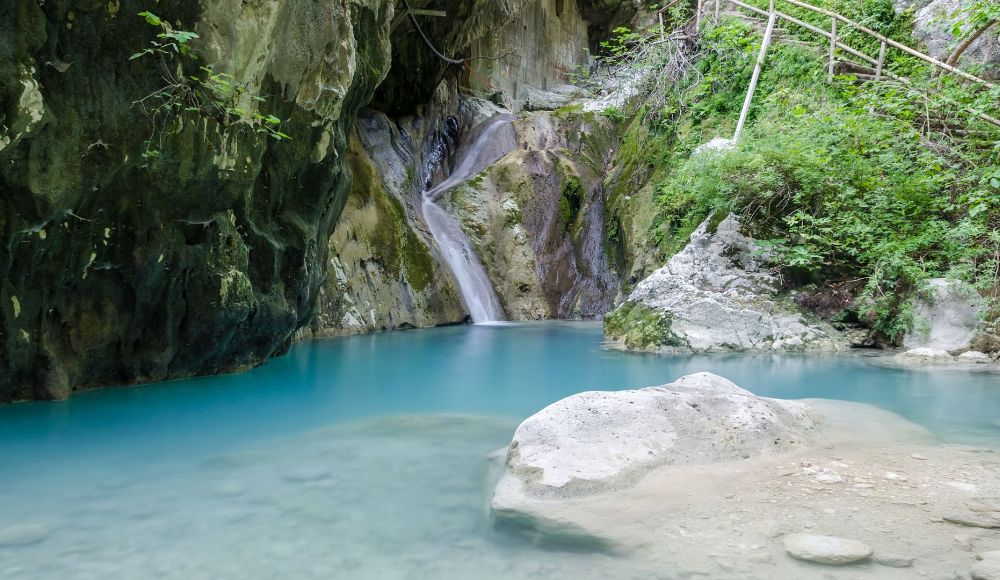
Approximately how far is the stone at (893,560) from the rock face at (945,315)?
5863 mm

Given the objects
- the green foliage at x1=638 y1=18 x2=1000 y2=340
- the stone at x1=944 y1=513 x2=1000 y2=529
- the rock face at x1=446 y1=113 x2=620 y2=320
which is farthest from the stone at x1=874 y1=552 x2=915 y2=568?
the rock face at x1=446 y1=113 x2=620 y2=320

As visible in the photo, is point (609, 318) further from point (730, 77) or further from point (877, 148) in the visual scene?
point (730, 77)

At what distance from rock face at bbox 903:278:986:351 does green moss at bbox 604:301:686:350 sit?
99.8 inches

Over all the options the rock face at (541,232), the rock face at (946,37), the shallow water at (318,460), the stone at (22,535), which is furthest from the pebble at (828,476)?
the rock face at (541,232)

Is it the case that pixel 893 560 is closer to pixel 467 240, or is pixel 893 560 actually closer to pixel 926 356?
pixel 926 356

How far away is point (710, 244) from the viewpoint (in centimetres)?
859

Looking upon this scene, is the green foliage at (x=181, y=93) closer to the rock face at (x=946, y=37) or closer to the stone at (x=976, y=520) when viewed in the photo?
the stone at (x=976, y=520)

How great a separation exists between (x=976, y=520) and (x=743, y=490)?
30.4 inches

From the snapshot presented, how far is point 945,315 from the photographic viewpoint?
22.7 ft

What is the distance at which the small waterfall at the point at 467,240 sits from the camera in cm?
1309

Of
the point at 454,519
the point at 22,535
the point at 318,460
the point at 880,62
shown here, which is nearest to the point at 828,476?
the point at 454,519

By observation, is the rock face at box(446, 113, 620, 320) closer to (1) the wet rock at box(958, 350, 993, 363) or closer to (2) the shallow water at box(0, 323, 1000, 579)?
(2) the shallow water at box(0, 323, 1000, 579)

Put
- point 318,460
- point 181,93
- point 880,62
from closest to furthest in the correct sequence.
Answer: point 318,460
point 181,93
point 880,62

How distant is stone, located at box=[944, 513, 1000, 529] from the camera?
2210mm
